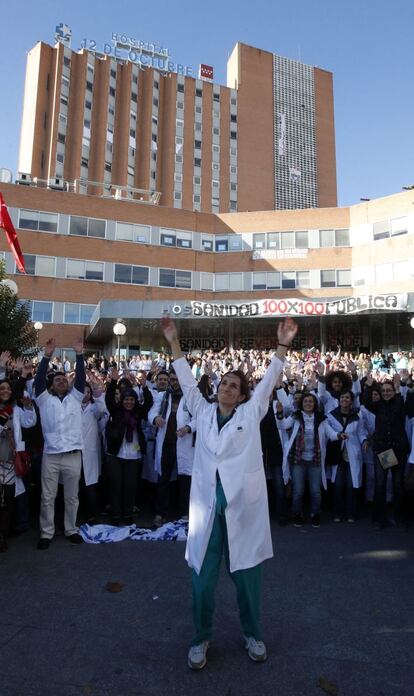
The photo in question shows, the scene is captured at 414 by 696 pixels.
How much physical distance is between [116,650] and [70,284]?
32.0 meters

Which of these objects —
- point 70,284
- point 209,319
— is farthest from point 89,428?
point 70,284

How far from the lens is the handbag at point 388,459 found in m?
6.22

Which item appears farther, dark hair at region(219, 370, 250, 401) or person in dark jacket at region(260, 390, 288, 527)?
person in dark jacket at region(260, 390, 288, 527)

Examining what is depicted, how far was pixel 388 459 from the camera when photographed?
6.25 meters

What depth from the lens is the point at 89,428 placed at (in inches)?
268

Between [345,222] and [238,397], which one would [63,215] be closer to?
[345,222]

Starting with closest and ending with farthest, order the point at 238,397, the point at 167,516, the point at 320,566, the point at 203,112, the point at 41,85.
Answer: the point at 238,397 → the point at 320,566 → the point at 167,516 → the point at 41,85 → the point at 203,112

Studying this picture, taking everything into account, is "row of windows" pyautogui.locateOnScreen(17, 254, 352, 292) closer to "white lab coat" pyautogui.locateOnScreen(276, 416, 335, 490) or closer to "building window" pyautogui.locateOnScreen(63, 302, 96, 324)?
"building window" pyautogui.locateOnScreen(63, 302, 96, 324)

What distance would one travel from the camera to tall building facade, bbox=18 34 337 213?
58.9 meters

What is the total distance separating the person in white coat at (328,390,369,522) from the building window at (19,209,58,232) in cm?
3100

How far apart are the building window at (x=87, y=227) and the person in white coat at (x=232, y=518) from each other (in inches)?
1309

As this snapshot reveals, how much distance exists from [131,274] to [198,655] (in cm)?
3302

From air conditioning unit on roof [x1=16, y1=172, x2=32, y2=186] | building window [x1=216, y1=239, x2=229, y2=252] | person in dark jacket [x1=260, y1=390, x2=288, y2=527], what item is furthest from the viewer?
building window [x1=216, y1=239, x2=229, y2=252]

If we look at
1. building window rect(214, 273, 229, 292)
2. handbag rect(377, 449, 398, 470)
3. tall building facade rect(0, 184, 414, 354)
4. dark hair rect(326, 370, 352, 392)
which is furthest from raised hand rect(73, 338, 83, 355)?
building window rect(214, 273, 229, 292)
